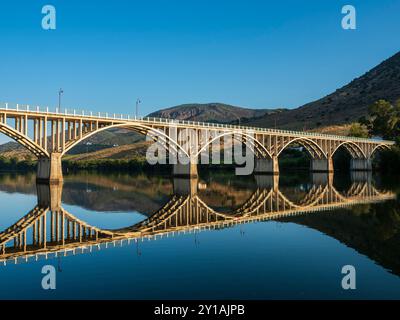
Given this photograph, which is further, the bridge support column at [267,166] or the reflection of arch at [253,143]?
the bridge support column at [267,166]

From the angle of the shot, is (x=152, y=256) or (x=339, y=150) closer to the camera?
(x=152, y=256)

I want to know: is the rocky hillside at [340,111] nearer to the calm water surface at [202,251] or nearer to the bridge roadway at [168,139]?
the bridge roadway at [168,139]

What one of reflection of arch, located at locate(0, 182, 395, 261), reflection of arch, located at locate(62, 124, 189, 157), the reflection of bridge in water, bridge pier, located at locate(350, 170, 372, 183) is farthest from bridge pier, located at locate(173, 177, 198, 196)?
bridge pier, located at locate(350, 170, 372, 183)

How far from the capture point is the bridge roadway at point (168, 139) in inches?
2019

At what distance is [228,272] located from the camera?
1461 centimetres

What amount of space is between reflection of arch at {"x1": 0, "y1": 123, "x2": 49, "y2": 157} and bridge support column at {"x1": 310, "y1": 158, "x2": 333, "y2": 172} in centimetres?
6264

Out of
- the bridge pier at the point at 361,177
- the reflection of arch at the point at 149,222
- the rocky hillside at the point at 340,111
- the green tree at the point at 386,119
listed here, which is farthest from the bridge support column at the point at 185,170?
the rocky hillside at the point at 340,111

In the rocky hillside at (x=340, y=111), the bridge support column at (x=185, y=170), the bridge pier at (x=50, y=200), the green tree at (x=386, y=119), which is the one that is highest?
the rocky hillside at (x=340, y=111)

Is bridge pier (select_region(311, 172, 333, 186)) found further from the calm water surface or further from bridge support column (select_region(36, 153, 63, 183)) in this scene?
bridge support column (select_region(36, 153, 63, 183))

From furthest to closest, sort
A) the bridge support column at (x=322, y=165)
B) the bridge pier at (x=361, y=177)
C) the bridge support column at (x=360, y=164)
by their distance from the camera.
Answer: the bridge support column at (x=360, y=164)
the bridge support column at (x=322, y=165)
the bridge pier at (x=361, y=177)

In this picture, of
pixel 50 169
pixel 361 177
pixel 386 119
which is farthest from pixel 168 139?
pixel 386 119

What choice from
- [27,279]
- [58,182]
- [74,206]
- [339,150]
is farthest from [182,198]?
[339,150]
